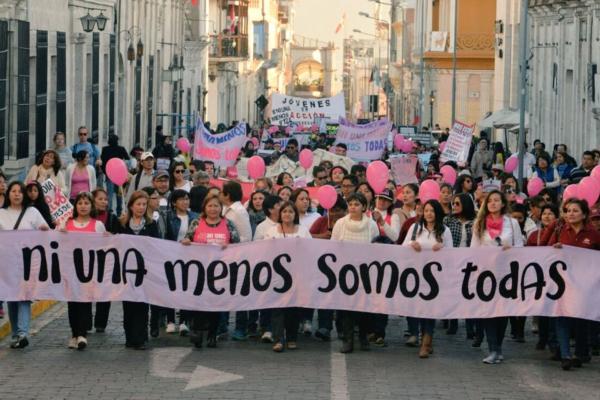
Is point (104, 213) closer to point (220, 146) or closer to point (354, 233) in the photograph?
point (354, 233)

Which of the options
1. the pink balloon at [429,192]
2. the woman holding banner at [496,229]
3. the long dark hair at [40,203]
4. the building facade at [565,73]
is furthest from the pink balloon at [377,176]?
the building facade at [565,73]

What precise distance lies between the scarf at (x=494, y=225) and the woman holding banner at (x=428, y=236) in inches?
13.0

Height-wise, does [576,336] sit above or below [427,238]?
below

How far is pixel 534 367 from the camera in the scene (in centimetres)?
1522

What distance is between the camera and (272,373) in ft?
47.7

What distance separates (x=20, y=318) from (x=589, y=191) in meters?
5.76

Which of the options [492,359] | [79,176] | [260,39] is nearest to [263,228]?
[492,359]

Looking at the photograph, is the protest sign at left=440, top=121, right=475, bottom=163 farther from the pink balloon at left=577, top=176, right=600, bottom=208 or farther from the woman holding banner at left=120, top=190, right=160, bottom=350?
the woman holding banner at left=120, top=190, right=160, bottom=350

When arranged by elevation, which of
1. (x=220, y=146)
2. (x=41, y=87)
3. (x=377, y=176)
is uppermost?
(x=41, y=87)

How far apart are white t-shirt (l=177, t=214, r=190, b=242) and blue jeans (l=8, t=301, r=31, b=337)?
146cm

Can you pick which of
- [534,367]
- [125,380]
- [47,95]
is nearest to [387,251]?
[534,367]

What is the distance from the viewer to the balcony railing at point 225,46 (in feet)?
249

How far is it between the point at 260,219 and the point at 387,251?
2183 mm

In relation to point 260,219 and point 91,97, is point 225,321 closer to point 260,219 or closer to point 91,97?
point 260,219
